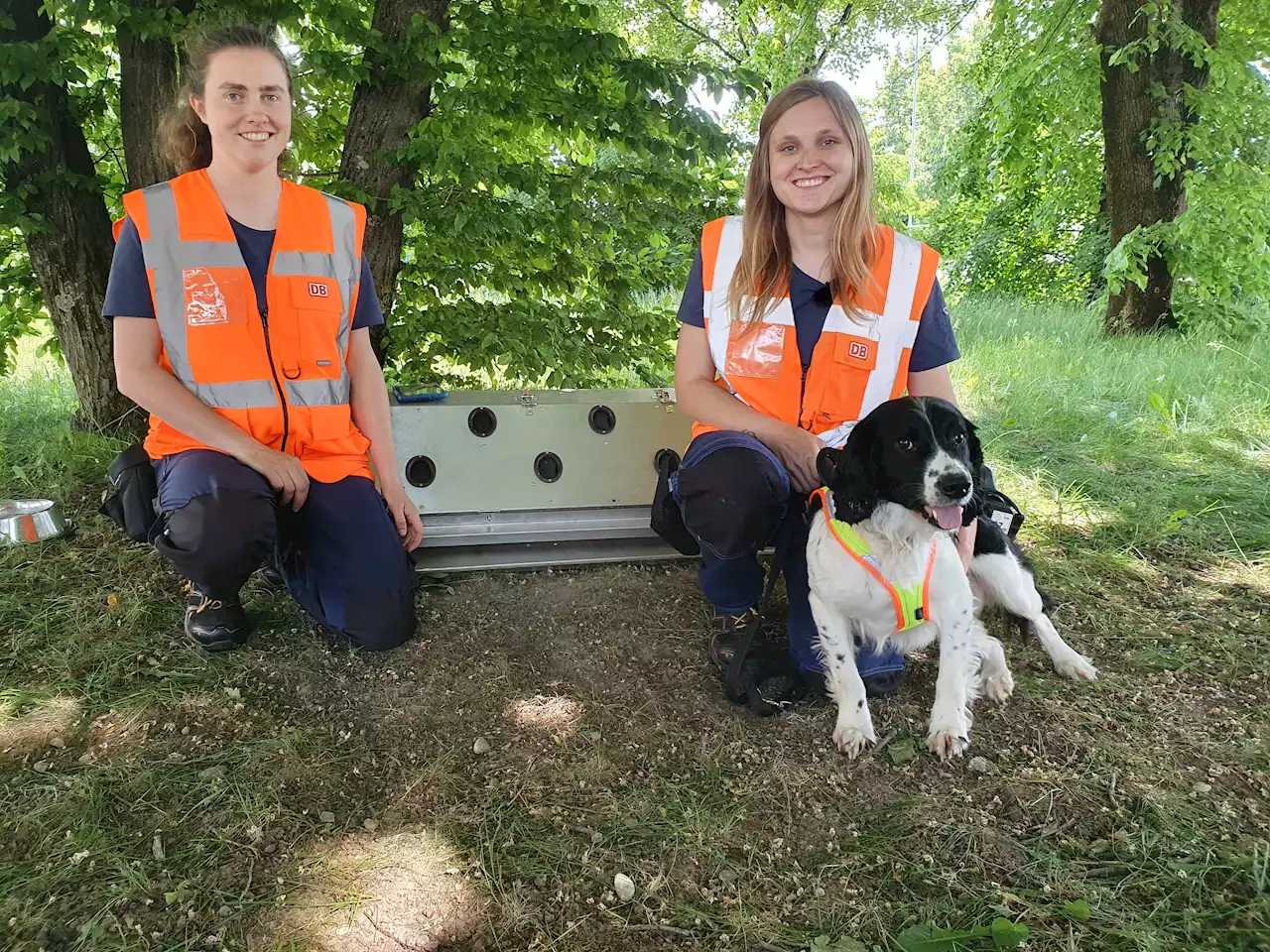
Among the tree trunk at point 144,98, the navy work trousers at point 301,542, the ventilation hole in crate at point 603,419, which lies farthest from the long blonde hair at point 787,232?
the tree trunk at point 144,98

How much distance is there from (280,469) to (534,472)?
1.03m

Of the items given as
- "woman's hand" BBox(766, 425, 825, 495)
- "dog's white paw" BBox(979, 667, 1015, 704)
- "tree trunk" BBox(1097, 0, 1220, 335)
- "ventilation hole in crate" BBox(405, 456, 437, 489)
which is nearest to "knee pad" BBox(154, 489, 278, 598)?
"ventilation hole in crate" BBox(405, 456, 437, 489)

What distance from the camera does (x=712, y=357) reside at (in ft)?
8.76

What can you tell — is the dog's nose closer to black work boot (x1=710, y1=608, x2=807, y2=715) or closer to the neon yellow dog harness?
the neon yellow dog harness

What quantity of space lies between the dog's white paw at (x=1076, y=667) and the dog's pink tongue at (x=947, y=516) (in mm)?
867

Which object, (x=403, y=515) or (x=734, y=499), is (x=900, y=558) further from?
(x=403, y=515)

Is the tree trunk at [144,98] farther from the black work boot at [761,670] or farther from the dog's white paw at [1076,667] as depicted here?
the dog's white paw at [1076,667]

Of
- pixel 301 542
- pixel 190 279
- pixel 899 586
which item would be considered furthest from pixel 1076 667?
pixel 190 279

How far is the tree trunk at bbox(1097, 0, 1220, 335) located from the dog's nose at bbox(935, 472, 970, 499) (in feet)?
22.0

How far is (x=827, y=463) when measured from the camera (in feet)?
7.45

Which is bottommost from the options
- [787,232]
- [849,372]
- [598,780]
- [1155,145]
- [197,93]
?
[598,780]

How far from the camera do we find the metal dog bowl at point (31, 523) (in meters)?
3.15

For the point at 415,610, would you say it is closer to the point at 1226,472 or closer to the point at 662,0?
the point at 1226,472

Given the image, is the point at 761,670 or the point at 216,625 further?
the point at 216,625
